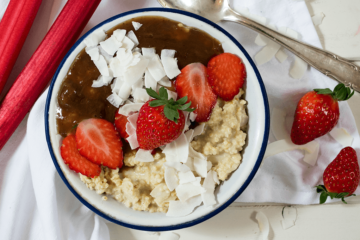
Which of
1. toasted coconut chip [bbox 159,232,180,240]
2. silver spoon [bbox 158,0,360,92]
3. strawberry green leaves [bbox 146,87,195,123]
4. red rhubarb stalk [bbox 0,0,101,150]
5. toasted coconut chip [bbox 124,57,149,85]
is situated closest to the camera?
strawberry green leaves [bbox 146,87,195,123]

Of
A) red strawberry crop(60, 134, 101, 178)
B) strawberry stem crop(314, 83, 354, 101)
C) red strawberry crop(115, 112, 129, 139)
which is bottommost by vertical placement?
red strawberry crop(60, 134, 101, 178)

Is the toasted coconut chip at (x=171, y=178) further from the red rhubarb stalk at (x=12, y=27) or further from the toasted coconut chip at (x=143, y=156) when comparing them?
the red rhubarb stalk at (x=12, y=27)

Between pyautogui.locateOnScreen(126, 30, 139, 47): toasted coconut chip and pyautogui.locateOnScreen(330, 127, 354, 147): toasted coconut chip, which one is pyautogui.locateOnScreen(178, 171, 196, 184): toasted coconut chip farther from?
pyautogui.locateOnScreen(330, 127, 354, 147): toasted coconut chip

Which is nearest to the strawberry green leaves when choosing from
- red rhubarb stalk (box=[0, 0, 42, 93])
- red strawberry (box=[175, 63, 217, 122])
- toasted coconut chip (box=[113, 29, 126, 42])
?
red strawberry (box=[175, 63, 217, 122])

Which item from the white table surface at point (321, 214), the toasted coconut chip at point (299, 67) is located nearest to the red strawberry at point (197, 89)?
the toasted coconut chip at point (299, 67)

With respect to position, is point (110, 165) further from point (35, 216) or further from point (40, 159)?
point (35, 216)

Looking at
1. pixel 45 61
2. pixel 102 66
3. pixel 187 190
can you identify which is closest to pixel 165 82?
pixel 102 66
